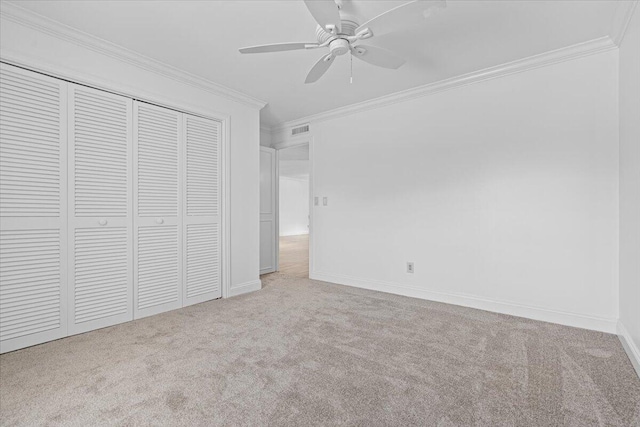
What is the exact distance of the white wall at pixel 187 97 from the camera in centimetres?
227

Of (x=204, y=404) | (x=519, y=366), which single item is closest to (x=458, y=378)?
(x=519, y=366)

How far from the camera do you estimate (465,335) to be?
2488mm

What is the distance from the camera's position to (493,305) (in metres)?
3.06

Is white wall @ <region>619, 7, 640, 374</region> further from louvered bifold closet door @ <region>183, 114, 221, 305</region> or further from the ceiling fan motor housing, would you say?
louvered bifold closet door @ <region>183, 114, 221, 305</region>

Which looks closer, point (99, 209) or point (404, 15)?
point (404, 15)

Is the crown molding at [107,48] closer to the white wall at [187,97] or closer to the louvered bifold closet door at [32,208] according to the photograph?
the white wall at [187,97]

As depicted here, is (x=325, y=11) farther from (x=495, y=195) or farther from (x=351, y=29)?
(x=495, y=195)

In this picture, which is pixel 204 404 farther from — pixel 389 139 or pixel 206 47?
pixel 389 139

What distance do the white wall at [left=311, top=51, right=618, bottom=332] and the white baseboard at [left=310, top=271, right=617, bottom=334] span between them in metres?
0.01

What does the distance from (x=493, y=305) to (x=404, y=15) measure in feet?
9.08

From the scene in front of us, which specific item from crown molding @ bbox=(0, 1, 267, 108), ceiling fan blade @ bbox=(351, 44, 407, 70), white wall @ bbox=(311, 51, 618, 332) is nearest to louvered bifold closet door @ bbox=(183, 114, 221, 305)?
crown molding @ bbox=(0, 1, 267, 108)

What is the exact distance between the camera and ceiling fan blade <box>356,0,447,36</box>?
5.24 feet

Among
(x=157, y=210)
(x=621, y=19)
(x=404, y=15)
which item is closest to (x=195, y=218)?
(x=157, y=210)

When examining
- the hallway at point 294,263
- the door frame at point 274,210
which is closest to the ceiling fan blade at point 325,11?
the door frame at point 274,210
